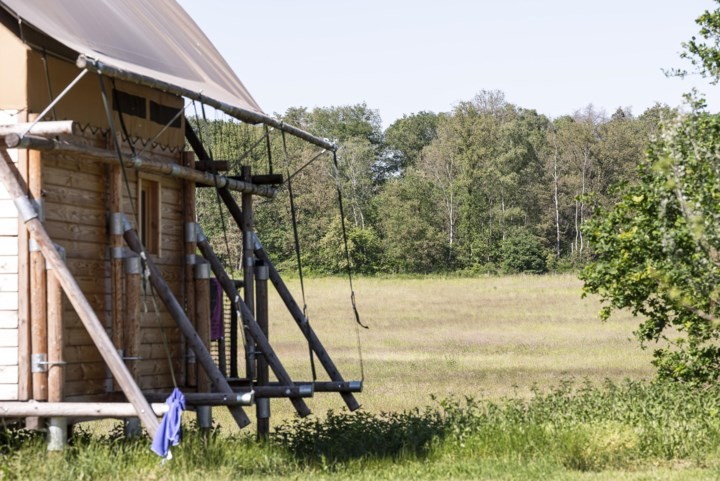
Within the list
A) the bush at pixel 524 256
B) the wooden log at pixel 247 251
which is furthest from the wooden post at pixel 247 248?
the bush at pixel 524 256

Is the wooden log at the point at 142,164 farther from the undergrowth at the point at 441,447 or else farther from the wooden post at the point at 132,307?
the undergrowth at the point at 441,447

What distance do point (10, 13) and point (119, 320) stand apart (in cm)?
359

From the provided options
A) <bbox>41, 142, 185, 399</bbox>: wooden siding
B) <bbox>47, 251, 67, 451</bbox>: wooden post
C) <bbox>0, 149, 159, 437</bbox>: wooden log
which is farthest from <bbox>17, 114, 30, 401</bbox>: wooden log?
<bbox>41, 142, 185, 399</bbox>: wooden siding

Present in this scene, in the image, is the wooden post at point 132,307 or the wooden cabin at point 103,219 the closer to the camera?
the wooden cabin at point 103,219

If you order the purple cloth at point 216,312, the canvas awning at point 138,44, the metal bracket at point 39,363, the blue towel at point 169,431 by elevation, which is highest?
the canvas awning at point 138,44

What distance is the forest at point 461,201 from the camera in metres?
78.3

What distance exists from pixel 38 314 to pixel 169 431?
205cm

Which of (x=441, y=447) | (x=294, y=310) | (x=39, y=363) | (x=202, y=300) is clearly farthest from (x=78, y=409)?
(x=294, y=310)

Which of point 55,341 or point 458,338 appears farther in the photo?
point 458,338

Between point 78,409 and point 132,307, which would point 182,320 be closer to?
point 132,307

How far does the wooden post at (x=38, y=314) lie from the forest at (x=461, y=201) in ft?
185

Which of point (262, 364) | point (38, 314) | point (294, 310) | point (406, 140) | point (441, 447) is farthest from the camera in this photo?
point (406, 140)

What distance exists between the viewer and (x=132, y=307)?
1418cm

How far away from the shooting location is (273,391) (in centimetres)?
1628
